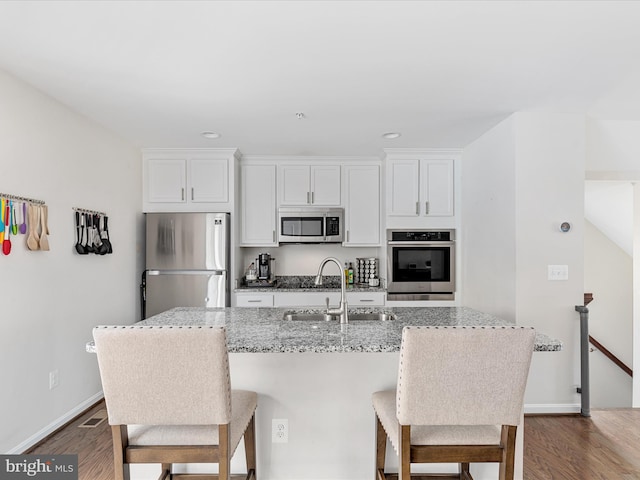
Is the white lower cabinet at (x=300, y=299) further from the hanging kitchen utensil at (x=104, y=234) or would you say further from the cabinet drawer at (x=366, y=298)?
the hanging kitchen utensil at (x=104, y=234)

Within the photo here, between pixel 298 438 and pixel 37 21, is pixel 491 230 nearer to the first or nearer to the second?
pixel 298 438

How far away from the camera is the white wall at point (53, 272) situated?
2.37 m

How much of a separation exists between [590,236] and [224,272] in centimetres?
491

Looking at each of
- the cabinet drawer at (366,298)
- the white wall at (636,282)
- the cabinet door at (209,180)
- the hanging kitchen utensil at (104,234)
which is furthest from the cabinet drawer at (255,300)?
the white wall at (636,282)

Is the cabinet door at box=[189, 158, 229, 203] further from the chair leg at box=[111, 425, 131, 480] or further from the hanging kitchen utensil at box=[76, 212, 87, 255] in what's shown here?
the chair leg at box=[111, 425, 131, 480]

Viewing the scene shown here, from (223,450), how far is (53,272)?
2.06m

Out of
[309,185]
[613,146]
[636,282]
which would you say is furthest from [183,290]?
[636,282]

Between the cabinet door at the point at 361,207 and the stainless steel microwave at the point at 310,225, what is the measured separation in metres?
0.11

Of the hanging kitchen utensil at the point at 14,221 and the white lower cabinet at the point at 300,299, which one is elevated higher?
the hanging kitchen utensil at the point at 14,221

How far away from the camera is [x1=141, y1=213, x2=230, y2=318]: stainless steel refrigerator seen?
395cm

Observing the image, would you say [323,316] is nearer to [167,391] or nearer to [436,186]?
[167,391]

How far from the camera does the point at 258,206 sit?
4.41 m

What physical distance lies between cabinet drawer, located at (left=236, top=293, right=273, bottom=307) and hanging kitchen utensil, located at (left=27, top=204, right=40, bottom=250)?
6.36ft

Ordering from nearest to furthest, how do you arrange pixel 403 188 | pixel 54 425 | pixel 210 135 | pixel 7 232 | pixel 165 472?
1. pixel 165 472
2. pixel 7 232
3. pixel 54 425
4. pixel 210 135
5. pixel 403 188
